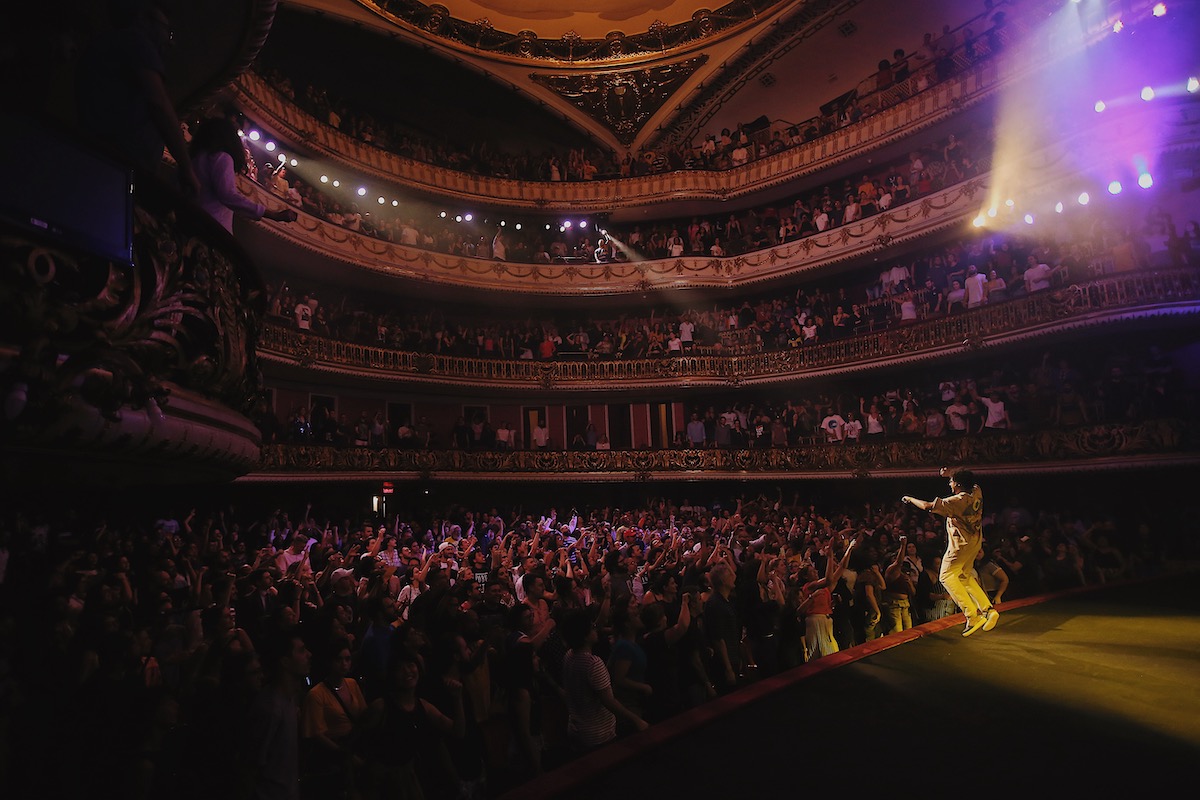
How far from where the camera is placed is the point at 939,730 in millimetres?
4941

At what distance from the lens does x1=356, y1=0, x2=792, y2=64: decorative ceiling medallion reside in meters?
23.8

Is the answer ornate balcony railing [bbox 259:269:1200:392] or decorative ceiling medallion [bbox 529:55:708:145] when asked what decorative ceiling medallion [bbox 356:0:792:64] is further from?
ornate balcony railing [bbox 259:269:1200:392]

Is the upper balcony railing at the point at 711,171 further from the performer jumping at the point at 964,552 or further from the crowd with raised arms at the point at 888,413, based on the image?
the performer jumping at the point at 964,552

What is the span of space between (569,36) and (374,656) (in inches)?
1020

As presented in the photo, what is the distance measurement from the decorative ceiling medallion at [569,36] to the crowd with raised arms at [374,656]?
65.8 ft

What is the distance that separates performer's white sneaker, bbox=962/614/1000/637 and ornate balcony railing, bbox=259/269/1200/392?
9999 mm

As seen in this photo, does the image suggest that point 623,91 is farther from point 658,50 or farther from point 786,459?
point 786,459

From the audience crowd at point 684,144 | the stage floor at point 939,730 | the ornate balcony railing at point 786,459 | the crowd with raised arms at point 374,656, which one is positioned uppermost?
the audience crowd at point 684,144

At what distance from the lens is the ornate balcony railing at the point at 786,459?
14195 mm

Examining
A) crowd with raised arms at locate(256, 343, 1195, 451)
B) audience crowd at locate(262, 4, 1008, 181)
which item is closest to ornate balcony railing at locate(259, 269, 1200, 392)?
crowd with raised arms at locate(256, 343, 1195, 451)

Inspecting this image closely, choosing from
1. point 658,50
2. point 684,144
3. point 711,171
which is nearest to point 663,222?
point 711,171

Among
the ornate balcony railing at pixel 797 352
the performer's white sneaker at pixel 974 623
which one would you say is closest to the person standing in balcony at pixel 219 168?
the performer's white sneaker at pixel 974 623

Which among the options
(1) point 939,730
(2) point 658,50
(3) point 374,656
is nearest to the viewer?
(1) point 939,730

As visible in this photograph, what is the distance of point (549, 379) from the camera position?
23.2 m
